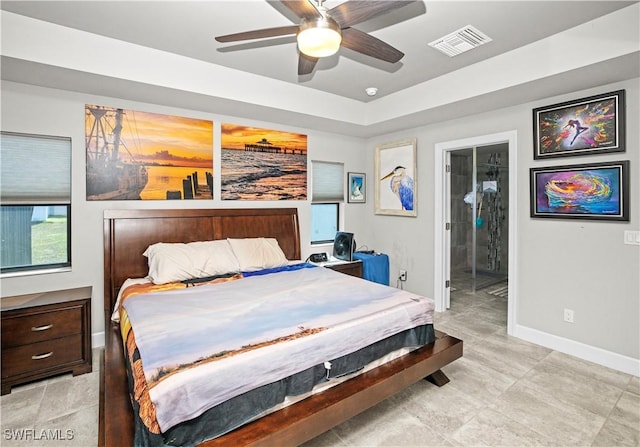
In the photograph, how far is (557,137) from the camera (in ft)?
10.4

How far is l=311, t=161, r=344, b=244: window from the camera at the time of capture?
4809 millimetres

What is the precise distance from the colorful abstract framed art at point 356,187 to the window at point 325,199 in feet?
0.45

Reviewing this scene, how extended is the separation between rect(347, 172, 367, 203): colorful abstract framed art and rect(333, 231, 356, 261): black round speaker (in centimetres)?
71

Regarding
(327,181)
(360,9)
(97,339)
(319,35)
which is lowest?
(97,339)

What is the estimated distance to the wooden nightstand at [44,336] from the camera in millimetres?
2480

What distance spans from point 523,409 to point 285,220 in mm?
3091

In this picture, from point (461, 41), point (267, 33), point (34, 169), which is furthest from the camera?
point (34, 169)

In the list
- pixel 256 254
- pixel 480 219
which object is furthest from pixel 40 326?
pixel 480 219

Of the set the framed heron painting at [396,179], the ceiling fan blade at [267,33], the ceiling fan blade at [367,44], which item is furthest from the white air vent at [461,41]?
the framed heron painting at [396,179]

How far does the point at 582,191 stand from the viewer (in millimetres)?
3027

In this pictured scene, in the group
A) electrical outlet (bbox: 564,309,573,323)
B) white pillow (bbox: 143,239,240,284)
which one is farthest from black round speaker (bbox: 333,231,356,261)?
electrical outlet (bbox: 564,309,573,323)

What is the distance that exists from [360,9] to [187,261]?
255 centimetres

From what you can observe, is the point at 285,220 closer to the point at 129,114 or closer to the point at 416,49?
the point at 129,114

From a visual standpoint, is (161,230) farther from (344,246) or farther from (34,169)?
(344,246)
